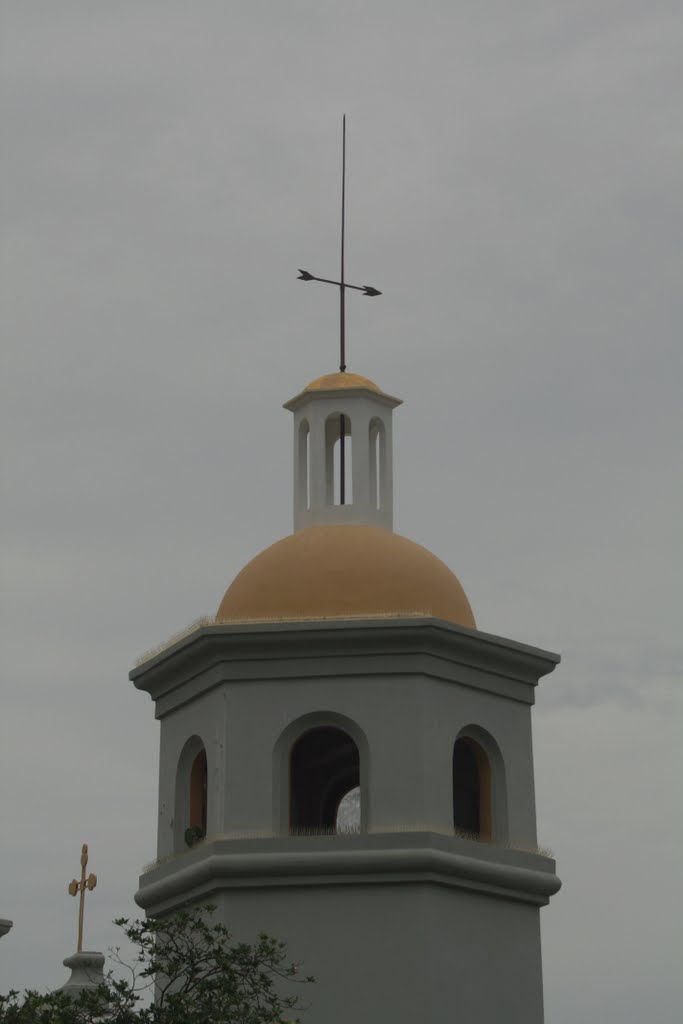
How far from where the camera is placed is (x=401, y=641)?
89.4 ft

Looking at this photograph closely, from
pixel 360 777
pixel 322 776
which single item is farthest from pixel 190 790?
pixel 360 777

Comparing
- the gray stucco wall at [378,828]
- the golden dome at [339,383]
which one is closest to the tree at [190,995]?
the gray stucco wall at [378,828]

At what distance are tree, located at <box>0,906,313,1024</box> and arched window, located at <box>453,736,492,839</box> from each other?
11.6 feet

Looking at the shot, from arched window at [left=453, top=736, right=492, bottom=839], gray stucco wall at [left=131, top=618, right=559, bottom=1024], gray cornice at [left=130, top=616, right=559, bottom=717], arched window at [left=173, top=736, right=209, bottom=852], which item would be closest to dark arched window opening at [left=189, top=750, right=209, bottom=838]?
arched window at [left=173, top=736, right=209, bottom=852]

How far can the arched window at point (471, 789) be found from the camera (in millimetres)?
28031

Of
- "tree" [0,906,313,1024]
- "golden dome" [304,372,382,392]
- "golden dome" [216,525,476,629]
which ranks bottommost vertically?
"tree" [0,906,313,1024]

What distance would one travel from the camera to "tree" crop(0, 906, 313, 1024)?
22.6 metres

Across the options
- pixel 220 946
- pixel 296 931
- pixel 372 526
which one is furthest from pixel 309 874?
pixel 372 526

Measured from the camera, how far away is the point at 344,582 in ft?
91.5

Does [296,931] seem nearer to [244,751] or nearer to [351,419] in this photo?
[244,751]

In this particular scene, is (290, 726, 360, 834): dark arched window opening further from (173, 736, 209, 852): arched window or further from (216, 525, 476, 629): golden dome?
(216, 525, 476, 629): golden dome

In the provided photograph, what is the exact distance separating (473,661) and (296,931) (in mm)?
3978

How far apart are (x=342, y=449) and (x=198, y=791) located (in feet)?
16.1

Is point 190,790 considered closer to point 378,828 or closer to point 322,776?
point 322,776
